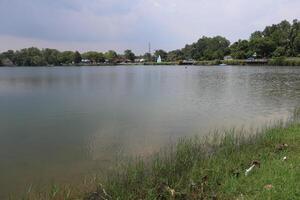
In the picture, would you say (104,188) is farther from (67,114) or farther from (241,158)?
(67,114)

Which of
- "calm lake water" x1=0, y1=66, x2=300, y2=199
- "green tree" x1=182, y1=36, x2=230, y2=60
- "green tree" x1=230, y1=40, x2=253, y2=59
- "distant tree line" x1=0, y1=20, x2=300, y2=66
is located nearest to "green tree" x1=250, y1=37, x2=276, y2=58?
"distant tree line" x1=0, y1=20, x2=300, y2=66

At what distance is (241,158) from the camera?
9.27 meters

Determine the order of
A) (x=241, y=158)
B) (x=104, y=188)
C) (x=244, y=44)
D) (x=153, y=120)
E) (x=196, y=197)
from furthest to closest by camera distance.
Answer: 1. (x=244, y=44)
2. (x=153, y=120)
3. (x=241, y=158)
4. (x=104, y=188)
5. (x=196, y=197)

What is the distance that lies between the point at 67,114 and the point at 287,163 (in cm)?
1486

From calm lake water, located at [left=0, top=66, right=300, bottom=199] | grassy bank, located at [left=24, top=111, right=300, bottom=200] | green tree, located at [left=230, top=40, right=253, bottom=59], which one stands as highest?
green tree, located at [left=230, top=40, right=253, bottom=59]

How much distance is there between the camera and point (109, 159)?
11.5 meters

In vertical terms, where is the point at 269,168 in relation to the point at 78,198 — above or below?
above

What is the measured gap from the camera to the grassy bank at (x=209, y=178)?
23.2ft

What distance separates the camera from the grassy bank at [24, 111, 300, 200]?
7074 millimetres

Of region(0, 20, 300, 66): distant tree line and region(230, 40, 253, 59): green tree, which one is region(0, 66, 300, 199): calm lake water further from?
region(230, 40, 253, 59): green tree

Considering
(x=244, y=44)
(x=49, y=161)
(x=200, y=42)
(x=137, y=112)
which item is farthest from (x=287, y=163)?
(x=200, y=42)

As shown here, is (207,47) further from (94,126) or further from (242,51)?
(94,126)

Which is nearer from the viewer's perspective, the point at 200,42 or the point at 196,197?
the point at 196,197

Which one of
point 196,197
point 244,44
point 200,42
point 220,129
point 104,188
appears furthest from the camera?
point 200,42
